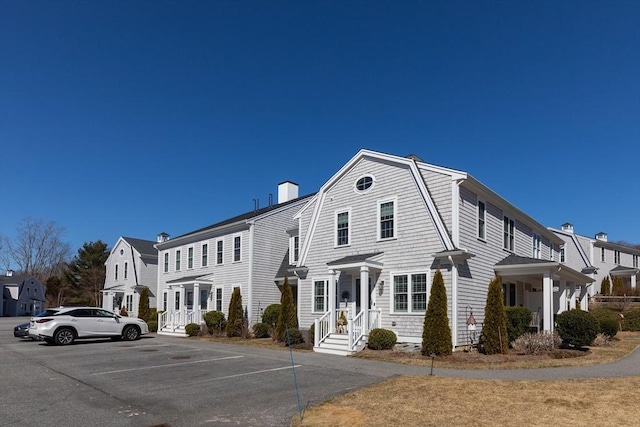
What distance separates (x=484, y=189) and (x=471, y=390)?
1042 cm

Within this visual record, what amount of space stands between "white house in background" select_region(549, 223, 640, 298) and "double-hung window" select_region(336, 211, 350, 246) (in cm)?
2405

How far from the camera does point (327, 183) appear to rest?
71.9 ft

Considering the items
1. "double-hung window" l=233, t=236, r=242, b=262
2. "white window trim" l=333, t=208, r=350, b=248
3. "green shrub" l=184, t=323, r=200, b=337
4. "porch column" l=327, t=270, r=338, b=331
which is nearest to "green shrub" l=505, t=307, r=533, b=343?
"porch column" l=327, t=270, r=338, b=331

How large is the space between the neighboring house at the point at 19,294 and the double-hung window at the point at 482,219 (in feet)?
220

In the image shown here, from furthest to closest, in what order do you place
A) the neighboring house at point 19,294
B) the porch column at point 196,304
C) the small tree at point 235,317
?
the neighboring house at point 19,294 < the porch column at point 196,304 < the small tree at point 235,317

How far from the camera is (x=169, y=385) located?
1077 centimetres

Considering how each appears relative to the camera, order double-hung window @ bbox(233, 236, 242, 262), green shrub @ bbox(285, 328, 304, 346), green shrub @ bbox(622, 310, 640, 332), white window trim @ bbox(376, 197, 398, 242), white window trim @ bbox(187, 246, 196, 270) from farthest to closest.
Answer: white window trim @ bbox(187, 246, 196, 270) < double-hung window @ bbox(233, 236, 242, 262) < green shrub @ bbox(622, 310, 640, 332) < green shrub @ bbox(285, 328, 304, 346) < white window trim @ bbox(376, 197, 398, 242)

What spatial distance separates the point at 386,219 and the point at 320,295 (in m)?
4.96

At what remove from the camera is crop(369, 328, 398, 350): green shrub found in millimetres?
17109

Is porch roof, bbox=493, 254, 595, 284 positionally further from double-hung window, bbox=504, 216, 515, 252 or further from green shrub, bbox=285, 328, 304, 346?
green shrub, bbox=285, 328, 304, 346

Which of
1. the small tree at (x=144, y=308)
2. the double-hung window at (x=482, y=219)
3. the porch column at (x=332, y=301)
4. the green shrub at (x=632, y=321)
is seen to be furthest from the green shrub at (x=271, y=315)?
the green shrub at (x=632, y=321)

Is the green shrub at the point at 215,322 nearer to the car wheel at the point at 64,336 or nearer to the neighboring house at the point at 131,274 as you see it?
the car wheel at the point at 64,336

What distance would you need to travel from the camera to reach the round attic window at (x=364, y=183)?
66.2 ft

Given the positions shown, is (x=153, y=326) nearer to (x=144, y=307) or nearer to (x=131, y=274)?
(x=144, y=307)
